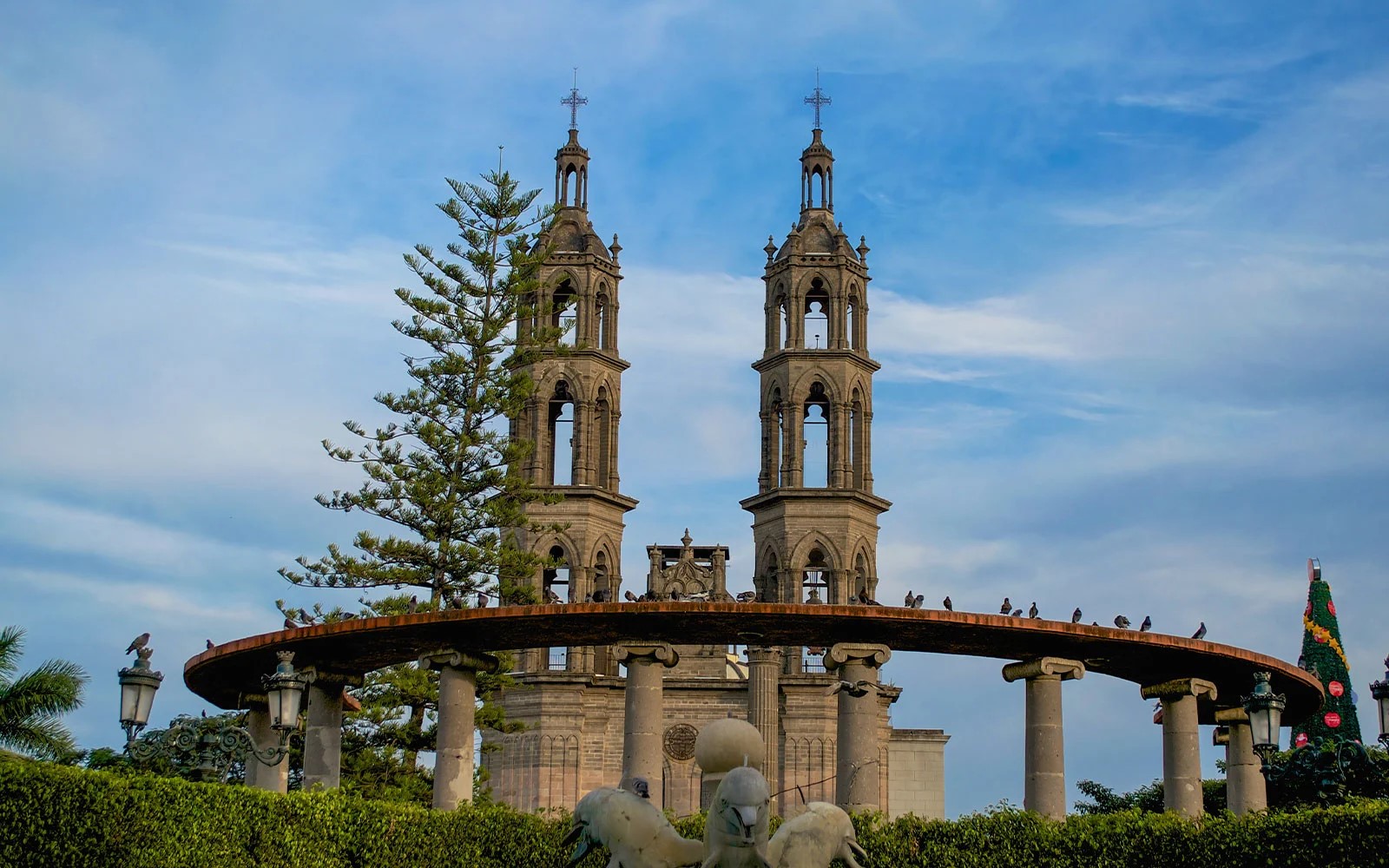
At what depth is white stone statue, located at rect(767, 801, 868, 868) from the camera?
14.6 meters

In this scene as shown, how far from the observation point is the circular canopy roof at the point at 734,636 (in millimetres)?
26391

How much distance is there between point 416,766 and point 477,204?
533 inches

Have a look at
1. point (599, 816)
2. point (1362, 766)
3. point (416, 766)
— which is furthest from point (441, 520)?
point (599, 816)

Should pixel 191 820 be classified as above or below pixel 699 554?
below

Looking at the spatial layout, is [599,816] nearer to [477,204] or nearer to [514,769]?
[477,204]

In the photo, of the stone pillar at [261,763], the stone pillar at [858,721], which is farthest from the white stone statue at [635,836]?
the stone pillar at [261,763]

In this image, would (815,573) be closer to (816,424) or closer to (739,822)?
(816,424)

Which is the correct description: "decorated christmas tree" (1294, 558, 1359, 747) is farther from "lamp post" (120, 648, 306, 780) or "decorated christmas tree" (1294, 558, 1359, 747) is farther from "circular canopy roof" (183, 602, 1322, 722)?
"lamp post" (120, 648, 306, 780)

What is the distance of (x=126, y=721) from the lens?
2270 cm

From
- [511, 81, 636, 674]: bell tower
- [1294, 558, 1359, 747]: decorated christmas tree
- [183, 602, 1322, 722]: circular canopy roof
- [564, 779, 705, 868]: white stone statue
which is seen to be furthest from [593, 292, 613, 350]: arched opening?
[564, 779, 705, 868]: white stone statue

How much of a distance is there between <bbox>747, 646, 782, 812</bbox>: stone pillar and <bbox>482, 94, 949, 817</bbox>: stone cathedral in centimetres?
21

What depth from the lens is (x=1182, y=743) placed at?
28922 mm

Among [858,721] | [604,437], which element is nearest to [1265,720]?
[858,721]

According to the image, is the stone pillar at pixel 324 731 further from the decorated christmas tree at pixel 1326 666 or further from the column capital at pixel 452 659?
the decorated christmas tree at pixel 1326 666
